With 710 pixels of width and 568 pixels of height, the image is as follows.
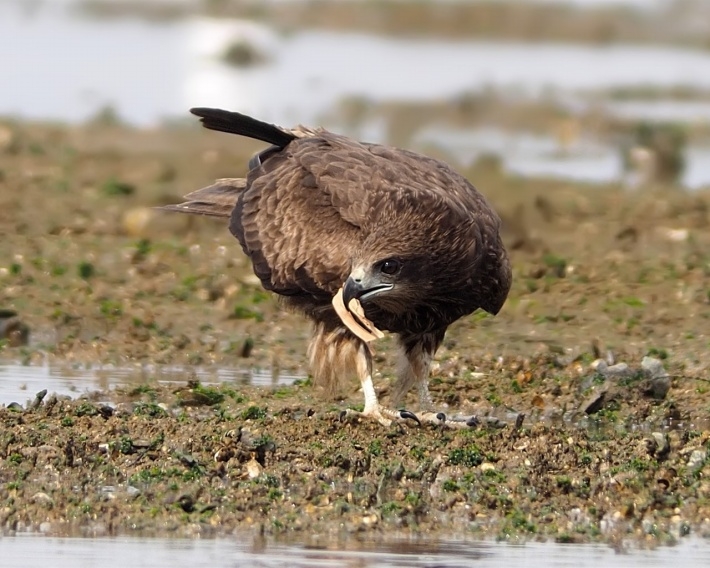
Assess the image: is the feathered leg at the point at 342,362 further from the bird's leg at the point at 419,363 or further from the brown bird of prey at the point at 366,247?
the bird's leg at the point at 419,363

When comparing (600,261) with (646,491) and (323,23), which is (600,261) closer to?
(646,491)

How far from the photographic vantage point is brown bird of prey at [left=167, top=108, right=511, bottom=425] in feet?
25.2

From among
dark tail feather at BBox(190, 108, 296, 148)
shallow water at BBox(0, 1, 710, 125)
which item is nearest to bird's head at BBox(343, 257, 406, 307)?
dark tail feather at BBox(190, 108, 296, 148)

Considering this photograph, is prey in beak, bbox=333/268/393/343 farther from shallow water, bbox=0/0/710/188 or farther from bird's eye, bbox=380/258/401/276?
shallow water, bbox=0/0/710/188

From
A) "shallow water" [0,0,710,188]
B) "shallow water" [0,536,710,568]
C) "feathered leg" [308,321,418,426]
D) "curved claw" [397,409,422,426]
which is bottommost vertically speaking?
"shallow water" [0,536,710,568]

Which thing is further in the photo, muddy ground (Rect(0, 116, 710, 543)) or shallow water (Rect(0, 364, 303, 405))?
shallow water (Rect(0, 364, 303, 405))

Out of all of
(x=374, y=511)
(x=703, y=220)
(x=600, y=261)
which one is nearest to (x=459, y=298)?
(x=374, y=511)

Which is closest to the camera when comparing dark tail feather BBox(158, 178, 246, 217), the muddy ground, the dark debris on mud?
the dark debris on mud

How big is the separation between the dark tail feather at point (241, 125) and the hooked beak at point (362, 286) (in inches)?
60.9

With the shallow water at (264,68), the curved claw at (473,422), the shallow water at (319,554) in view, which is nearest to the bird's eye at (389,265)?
the curved claw at (473,422)

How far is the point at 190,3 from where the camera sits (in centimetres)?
3916

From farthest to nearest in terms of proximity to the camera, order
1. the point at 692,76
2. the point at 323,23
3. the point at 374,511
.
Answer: the point at 323,23 → the point at 692,76 → the point at 374,511

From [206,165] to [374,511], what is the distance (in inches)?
386

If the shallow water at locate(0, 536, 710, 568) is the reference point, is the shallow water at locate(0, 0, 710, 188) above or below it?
above
